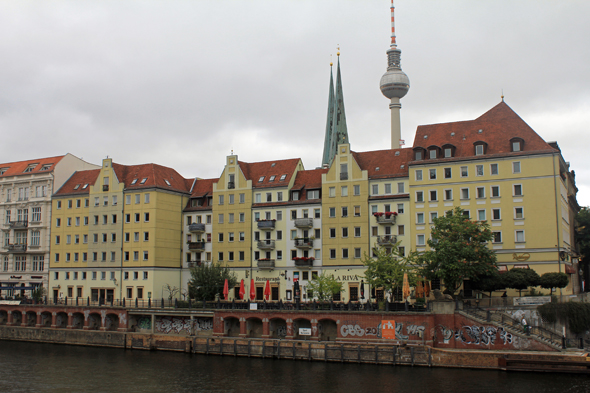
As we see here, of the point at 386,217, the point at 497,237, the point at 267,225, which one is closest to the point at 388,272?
the point at 386,217

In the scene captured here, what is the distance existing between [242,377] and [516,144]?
1821 inches

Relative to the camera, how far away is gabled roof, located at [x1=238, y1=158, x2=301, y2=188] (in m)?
94.2

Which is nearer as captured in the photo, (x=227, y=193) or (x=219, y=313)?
(x=219, y=313)

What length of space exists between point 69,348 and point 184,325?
14929 mm

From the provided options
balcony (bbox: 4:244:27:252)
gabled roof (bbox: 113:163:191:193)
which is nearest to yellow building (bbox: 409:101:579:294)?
gabled roof (bbox: 113:163:191:193)

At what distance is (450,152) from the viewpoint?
82625 mm

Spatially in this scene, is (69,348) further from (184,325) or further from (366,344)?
(366,344)

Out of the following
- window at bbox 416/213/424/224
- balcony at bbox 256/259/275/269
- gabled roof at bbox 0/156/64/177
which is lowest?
balcony at bbox 256/259/275/269

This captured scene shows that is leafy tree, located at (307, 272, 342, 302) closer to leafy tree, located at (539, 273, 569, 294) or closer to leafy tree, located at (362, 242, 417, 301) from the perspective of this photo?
leafy tree, located at (362, 242, 417, 301)

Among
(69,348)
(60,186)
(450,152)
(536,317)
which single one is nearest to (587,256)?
(450,152)

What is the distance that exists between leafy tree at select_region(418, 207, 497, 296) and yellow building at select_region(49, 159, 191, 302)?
4265 centimetres

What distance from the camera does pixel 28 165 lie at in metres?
111

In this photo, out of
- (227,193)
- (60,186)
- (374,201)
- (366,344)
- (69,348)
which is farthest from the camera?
(60,186)

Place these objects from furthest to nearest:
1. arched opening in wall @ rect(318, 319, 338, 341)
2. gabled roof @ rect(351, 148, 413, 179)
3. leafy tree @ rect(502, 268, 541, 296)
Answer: gabled roof @ rect(351, 148, 413, 179) → arched opening in wall @ rect(318, 319, 338, 341) → leafy tree @ rect(502, 268, 541, 296)
